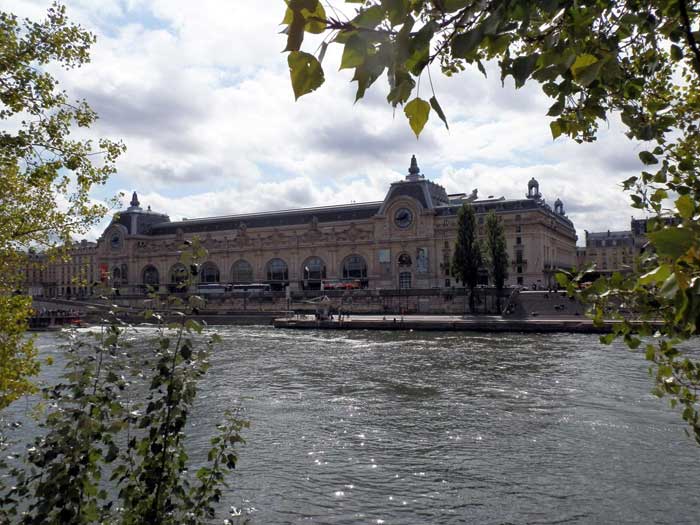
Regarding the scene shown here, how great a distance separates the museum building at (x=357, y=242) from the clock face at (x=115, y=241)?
0.21 meters

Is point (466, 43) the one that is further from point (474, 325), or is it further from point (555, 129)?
point (474, 325)

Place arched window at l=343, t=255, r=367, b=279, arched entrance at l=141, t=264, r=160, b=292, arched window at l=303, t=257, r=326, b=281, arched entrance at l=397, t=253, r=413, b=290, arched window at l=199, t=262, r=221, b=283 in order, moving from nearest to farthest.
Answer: arched entrance at l=397, t=253, r=413, b=290 < arched window at l=343, t=255, r=367, b=279 < arched window at l=303, t=257, r=326, b=281 < arched window at l=199, t=262, r=221, b=283 < arched entrance at l=141, t=264, r=160, b=292

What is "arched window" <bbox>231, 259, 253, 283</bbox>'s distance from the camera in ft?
330

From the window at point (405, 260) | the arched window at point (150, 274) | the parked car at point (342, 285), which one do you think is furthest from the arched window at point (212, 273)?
the window at point (405, 260)

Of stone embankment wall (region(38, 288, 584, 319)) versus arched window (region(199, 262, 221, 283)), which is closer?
stone embankment wall (region(38, 288, 584, 319))

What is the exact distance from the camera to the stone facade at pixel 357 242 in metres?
84.0

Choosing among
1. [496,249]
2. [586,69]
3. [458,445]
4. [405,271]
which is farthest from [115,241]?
[586,69]

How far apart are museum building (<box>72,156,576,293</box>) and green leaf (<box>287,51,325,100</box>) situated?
251 ft

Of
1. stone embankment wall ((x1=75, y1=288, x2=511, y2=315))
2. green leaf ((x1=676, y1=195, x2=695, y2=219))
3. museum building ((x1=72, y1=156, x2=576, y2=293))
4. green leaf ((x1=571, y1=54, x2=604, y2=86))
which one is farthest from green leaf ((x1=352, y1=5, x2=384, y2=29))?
museum building ((x1=72, y1=156, x2=576, y2=293))

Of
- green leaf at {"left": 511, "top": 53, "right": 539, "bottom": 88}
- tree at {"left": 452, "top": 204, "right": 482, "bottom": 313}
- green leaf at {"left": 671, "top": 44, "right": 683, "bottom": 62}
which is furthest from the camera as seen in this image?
tree at {"left": 452, "top": 204, "right": 482, "bottom": 313}

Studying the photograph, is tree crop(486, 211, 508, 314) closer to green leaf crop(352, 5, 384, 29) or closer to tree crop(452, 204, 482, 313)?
tree crop(452, 204, 482, 313)

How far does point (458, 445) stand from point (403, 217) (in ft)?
247

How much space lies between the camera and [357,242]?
90.9m

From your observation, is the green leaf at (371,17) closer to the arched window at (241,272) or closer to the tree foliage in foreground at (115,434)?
the tree foliage in foreground at (115,434)
